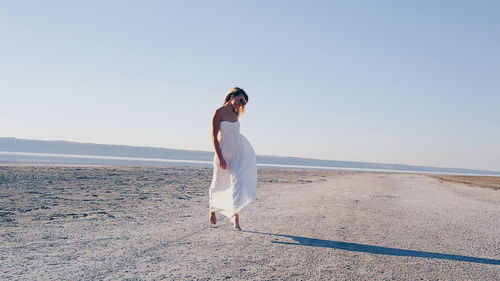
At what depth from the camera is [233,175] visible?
16.9 ft

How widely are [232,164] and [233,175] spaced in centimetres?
15

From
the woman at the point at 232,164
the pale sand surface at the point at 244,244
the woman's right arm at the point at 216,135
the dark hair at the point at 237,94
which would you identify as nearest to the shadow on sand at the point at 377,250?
the pale sand surface at the point at 244,244

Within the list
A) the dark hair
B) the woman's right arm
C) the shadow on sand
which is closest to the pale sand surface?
the shadow on sand

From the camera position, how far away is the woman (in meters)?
5.09

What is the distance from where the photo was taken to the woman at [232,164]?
200 inches

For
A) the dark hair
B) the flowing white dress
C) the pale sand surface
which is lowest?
the pale sand surface

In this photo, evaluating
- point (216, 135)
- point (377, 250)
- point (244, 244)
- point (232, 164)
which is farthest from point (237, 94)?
point (377, 250)

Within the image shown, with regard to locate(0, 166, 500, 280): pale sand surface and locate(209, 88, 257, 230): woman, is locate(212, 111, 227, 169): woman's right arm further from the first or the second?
locate(0, 166, 500, 280): pale sand surface

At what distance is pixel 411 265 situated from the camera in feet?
11.6

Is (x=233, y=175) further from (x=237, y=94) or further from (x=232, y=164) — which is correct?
(x=237, y=94)

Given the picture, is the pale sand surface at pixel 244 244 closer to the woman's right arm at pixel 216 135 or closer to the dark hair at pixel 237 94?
the woman's right arm at pixel 216 135

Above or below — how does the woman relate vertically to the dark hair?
below

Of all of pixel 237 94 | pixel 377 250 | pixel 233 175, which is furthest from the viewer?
pixel 237 94

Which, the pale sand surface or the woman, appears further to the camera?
the woman
